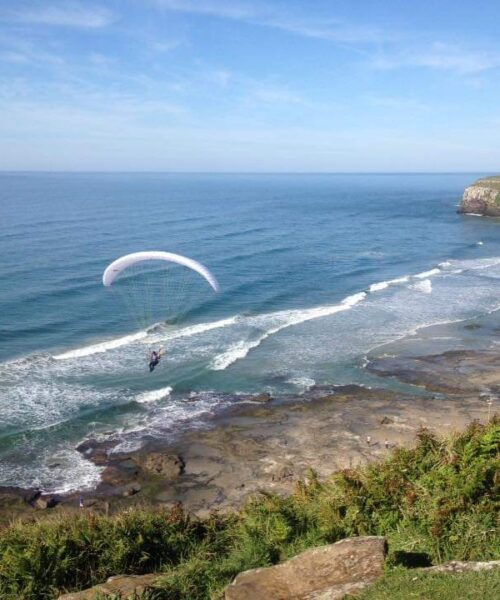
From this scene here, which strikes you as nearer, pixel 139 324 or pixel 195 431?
pixel 195 431

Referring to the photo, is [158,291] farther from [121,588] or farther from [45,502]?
[121,588]

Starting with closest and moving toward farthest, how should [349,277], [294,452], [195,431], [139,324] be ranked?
[294,452]
[195,431]
[139,324]
[349,277]

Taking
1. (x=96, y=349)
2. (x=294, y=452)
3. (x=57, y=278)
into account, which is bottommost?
(x=294, y=452)

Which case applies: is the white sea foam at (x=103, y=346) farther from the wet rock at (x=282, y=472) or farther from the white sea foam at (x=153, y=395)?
the wet rock at (x=282, y=472)

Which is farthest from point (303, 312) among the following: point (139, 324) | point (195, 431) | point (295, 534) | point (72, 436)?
point (295, 534)

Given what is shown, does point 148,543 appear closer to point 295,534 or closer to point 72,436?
point 295,534

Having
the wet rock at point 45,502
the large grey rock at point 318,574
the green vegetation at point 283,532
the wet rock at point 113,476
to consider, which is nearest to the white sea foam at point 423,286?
the wet rock at point 113,476

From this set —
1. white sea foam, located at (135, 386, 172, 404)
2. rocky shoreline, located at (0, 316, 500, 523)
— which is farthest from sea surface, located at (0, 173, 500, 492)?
rocky shoreline, located at (0, 316, 500, 523)
